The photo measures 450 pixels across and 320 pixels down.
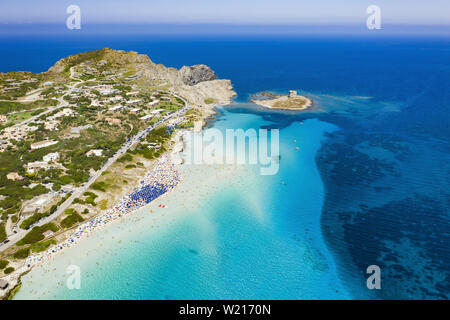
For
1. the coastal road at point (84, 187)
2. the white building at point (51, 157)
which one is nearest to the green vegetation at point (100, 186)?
the coastal road at point (84, 187)

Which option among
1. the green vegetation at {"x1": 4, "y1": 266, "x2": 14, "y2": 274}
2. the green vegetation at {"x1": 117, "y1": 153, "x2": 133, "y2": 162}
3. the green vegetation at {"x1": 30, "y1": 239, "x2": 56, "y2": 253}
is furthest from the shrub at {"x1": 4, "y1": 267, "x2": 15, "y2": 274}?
the green vegetation at {"x1": 117, "y1": 153, "x2": 133, "y2": 162}

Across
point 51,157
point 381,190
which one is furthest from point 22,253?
point 381,190

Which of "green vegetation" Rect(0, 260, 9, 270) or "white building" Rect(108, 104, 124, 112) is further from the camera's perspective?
"white building" Rect(108, 104, 124, 112)

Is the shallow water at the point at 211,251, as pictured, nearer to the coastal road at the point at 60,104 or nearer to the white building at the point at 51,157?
the white building at the point at 51,157

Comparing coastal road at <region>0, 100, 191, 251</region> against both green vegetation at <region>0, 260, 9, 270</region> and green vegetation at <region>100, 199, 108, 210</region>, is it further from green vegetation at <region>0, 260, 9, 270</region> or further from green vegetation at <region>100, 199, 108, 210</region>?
green vegetation at <region>100, 199, 108, 210</region>

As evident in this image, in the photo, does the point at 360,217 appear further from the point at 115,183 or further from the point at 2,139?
the point at 2,139
